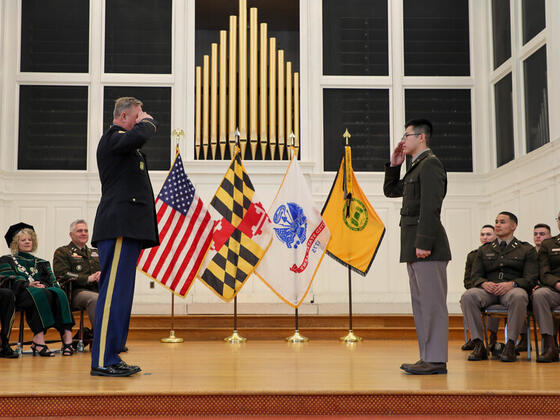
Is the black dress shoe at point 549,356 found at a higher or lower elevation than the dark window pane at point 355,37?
lower

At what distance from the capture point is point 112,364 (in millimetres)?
3719

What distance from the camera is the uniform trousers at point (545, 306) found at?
4.81 m

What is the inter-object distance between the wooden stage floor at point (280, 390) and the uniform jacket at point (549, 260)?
77 cm

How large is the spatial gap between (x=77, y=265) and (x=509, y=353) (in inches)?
132

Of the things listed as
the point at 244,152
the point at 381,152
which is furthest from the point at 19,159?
the point at 381,152

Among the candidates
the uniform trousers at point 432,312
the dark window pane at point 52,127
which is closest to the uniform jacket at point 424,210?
the uniform trousers at point 432,312

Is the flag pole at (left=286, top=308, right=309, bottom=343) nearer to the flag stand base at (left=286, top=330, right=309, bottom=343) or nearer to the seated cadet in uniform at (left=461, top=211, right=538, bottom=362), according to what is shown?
the flag stand base at (left=286, top=330, right=309, bottom=343)

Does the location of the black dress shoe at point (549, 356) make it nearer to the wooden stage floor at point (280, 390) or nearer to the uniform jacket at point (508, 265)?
the wooden stage floor at point (280, 390)

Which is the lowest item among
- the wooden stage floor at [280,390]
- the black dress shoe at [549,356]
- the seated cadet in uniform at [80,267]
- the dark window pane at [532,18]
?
the black dress shoe at [549,356]

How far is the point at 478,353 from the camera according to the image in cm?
484

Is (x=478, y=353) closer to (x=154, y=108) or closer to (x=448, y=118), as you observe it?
(x=448, y=118)

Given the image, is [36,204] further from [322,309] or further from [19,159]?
[322,309]

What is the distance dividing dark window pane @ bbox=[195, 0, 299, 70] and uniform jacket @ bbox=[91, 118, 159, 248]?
220 inches

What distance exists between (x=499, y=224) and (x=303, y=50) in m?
4.52
